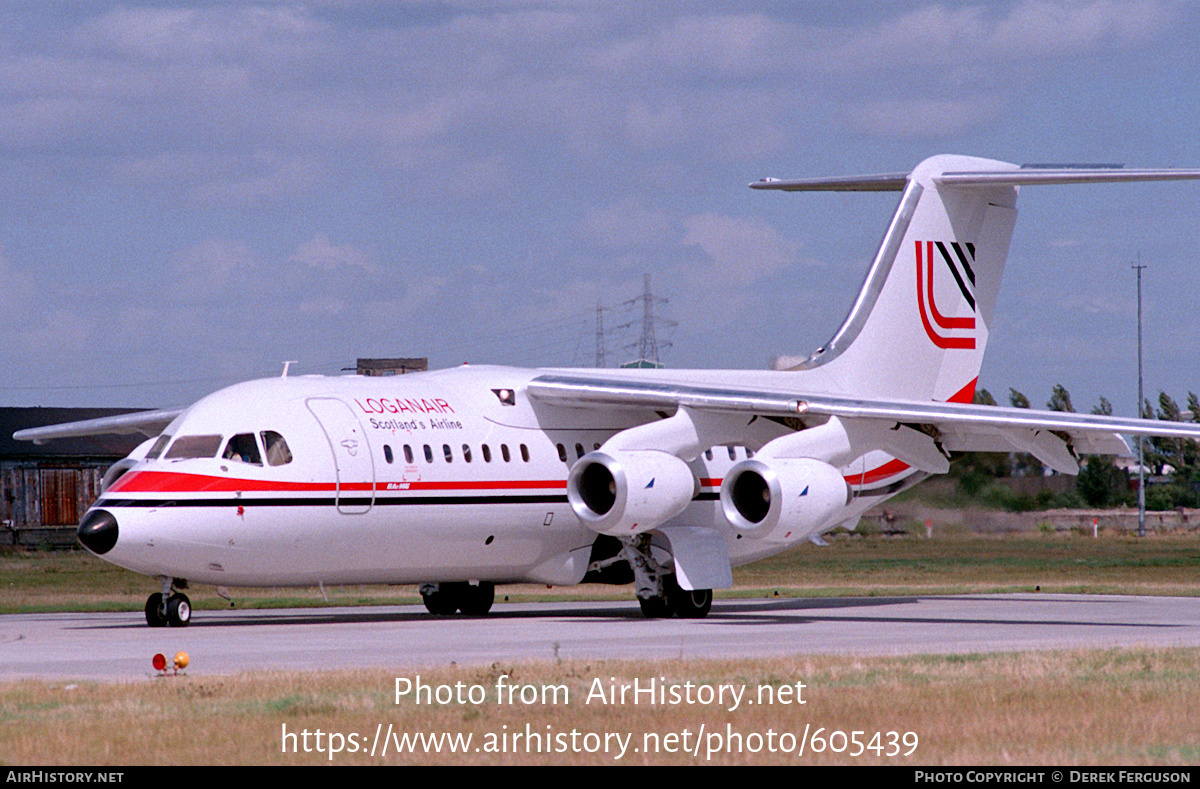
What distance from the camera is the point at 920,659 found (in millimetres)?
15688

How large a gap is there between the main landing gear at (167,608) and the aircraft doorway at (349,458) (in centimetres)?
229

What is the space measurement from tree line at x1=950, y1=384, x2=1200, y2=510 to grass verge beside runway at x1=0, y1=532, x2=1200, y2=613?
3.87 feet

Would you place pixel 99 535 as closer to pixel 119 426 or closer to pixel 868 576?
pixel 119 426

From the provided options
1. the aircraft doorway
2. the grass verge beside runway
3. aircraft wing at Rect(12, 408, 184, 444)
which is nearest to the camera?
the aircraft doorway

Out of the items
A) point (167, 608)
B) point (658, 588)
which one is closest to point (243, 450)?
point (167, 608)

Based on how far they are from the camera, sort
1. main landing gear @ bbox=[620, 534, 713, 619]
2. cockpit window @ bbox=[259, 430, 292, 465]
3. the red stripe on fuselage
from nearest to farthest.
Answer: the red stripe on fuselage < cockpit window @ bbox=[259, 430, 292, 465] < main landing gear @ bbox=[620, 534, 713, 619]

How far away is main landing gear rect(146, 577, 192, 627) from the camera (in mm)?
21797

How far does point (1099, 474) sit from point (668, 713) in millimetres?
38512

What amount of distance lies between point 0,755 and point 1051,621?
15.2m

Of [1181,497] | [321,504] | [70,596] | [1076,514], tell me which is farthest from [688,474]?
[1181,497]

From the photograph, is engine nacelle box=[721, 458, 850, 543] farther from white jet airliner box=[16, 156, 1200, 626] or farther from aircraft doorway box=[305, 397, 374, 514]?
aircraft doorway box=[305, 397, 374, 514]

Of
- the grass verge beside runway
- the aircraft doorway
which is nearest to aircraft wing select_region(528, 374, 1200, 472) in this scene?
the aircraft doorway

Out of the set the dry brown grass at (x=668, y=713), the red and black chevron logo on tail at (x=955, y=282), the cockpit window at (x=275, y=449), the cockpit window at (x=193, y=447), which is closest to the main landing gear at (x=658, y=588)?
the cockpit window at (x=275, y=449)

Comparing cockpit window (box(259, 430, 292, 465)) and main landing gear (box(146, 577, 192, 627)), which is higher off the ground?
cockpit window (box(259, 430, 292, 465))
